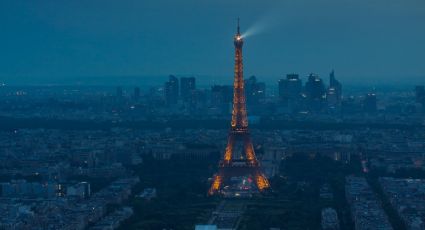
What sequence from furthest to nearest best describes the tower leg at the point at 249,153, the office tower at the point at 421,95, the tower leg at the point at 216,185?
the office tower at the point at 421,95
the tower leg at the point at 249,153
the tower leg at the point at 216,185

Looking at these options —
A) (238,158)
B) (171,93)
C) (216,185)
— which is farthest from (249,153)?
(171,93)

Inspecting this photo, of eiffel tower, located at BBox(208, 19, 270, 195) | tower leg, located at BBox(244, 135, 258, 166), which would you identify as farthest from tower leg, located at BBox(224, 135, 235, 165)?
tower leg, located at BBox(244, 135, 258, 166)

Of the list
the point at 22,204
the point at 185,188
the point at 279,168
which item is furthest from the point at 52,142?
the point at 22,204

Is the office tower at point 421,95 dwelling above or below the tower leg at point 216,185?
above

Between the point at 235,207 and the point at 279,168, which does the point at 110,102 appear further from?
the point at 235,207

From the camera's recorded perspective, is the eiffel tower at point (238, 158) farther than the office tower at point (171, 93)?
No

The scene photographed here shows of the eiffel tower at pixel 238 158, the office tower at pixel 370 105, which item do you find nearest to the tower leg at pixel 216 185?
the eiffel tower at pixel 238 158

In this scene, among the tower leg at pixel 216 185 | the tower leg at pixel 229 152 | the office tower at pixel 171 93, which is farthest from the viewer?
the office tower at pixel 171 93

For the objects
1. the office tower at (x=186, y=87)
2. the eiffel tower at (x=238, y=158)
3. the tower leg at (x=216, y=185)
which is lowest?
the tower leg at (x=216, y=185)

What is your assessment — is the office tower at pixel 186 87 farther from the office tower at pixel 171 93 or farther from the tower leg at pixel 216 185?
the tower leg at pixel 216 185
